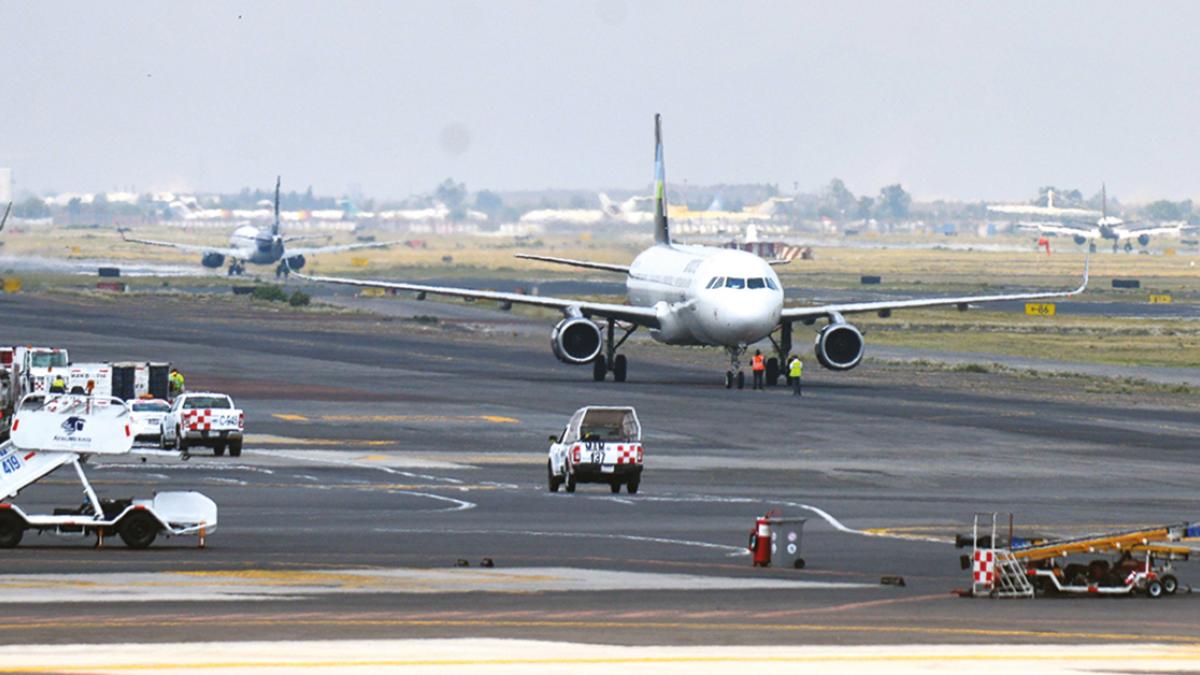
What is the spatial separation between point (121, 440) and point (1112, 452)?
113 feet

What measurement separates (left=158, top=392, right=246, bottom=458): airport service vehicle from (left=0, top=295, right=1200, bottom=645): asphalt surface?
3.14 ft

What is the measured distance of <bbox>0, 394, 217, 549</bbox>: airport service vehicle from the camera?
39219 millimetres

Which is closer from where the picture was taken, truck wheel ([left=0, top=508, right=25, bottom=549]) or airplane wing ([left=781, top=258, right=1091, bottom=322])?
truck wheel ([left=0, top=508, right=25, bottom=549])

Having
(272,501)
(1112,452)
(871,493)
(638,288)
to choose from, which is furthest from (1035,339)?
(272,501)

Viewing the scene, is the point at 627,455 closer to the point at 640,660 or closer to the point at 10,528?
the point at 10,528

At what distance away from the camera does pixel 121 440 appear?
39344 millimetres

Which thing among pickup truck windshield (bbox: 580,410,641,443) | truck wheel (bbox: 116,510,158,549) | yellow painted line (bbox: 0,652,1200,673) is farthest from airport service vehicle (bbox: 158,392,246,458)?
yellow painted line (bbox: 0,652,1200,673)

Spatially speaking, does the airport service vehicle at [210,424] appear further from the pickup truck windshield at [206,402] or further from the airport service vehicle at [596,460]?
the airport service vehicle at [596,460]

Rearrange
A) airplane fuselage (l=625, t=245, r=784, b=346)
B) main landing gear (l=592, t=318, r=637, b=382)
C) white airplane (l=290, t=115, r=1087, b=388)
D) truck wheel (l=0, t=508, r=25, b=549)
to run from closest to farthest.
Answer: truck wheel (l=0, t=508, r=25, b=549), airplane fuselage (l=625, t=245, r=784, b=346), white airplane (l=290, t=115, r=1087, b=388), main landing gear (l=592, t=318, r=637, b=382)

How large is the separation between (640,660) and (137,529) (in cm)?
1564

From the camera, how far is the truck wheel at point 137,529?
39.5 metres

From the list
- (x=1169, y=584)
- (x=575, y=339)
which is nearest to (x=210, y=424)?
(x=575, y=339)

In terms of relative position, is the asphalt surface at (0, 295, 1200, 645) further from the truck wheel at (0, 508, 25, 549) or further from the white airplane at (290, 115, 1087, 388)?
the white airplane at (290, 115, 1087, 388)

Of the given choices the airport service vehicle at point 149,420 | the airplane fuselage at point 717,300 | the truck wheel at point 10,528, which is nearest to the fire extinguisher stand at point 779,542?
the truck wheel at point 10,528
